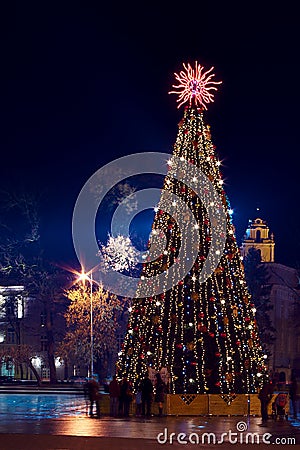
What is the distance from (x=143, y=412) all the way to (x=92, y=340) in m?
27.2

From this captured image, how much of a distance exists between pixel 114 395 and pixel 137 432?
6.83m

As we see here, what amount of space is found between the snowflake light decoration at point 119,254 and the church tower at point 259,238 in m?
59.9

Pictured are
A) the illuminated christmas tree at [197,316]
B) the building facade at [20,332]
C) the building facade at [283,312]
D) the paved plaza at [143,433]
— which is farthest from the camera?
the building facade at [283,312]

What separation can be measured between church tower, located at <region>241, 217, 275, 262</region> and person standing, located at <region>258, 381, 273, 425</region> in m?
87.5

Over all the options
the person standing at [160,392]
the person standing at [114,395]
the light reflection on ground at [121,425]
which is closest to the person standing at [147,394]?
the person standing at [160,392]

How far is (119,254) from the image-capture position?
2295 inches

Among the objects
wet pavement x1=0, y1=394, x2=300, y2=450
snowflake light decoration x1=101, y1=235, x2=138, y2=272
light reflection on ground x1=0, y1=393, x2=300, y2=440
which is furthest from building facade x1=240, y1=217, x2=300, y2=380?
wet pavement x1=0, y1=394, x2=300, y2=450

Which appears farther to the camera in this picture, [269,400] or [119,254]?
[119,254]

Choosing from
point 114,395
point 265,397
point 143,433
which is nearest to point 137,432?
point 143,433

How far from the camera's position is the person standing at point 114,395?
31109 mm

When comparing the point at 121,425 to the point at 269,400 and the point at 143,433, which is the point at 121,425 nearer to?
the point at 143,433

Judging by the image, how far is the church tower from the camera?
387 ft

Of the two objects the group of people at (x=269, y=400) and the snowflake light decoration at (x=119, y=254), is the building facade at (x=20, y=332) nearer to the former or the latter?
the snowflake light decoration at (x=119, y=254)

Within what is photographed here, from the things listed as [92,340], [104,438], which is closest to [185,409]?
[104,438]
